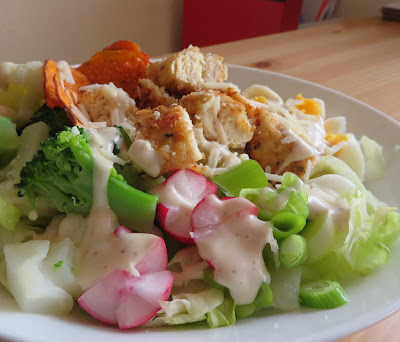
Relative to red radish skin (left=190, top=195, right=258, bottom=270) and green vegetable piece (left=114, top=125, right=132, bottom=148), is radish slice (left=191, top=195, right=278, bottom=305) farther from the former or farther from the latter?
green vegetable piece (left=114, top=125, right=132, bottom=148)

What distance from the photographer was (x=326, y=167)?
1805mm

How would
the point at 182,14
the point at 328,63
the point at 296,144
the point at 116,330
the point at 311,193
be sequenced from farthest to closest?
the point at 182,14 < the point at 328,63 < the point at 296,144 < the point at 311,193 < the point at 116,330

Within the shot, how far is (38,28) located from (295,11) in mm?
2869

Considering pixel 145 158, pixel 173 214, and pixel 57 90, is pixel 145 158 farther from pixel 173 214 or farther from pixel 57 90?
pixel 57 90

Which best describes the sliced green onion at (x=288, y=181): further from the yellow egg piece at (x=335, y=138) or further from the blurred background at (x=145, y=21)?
the blurred background at (x=145, y=21)

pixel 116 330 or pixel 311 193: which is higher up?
pixel 311 193

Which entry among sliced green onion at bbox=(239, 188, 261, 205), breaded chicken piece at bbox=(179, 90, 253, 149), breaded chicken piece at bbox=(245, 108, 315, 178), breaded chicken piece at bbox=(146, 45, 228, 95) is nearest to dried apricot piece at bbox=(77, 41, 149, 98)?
breaded chicken piece at bbox=(146, 45, 228, 95)

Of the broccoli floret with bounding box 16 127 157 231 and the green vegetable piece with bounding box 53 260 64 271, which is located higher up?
the broccoli floret with bounding box 16 127 157 231

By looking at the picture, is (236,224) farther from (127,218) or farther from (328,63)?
(328,63)

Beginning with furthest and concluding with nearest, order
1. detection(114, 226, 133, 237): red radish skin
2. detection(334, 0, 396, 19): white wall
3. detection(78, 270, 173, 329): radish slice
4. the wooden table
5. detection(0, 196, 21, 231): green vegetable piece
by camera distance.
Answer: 1. detection(334, 0, 396, 19): white wall
2. the wooden table
3. detection(0, 196, 21, 231): green vegetable piece
4. detection(114, 226, 133, 237): red radish skin
5. detection(78, 270, 173, 329): radish slice

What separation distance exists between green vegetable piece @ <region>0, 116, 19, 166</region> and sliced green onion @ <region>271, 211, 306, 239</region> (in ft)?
2.96

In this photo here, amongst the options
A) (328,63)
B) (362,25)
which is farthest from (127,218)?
(362,25)

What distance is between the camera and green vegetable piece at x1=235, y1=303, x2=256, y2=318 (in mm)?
1231

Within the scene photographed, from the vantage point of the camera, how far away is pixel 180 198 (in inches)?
54.2
